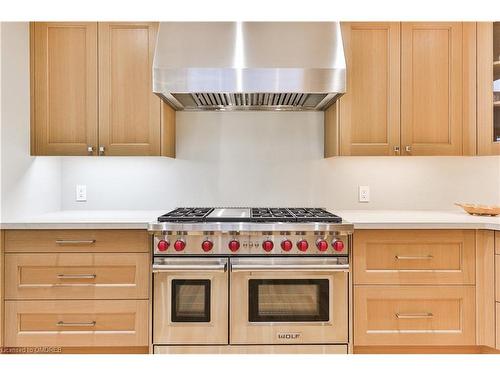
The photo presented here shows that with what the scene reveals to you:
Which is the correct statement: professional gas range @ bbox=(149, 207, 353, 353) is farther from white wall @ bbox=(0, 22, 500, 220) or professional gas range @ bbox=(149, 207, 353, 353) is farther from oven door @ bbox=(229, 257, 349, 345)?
white wall @ bbox=(0, 22, 500, 220)

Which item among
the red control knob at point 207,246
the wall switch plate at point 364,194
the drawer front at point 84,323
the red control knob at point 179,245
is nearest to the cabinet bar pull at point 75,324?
the drawer front at point 84,323

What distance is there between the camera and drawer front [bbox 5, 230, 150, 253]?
207 centimetres

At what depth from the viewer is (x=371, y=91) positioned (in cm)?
239

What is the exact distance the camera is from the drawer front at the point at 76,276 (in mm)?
2068

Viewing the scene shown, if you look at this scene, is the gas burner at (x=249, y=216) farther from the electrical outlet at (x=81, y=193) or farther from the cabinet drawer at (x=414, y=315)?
the electrical outlet at (x=81, y=193)

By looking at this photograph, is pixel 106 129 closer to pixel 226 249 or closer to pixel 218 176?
pixel 218 176


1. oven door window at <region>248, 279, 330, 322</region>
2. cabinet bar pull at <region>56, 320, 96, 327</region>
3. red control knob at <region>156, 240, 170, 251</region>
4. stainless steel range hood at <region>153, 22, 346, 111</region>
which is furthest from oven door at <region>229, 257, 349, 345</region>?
stainless steel range hood at <region>153, 22, 346, 111</region>

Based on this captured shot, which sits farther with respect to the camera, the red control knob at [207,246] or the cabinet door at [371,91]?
the cabinet door at [371,91]

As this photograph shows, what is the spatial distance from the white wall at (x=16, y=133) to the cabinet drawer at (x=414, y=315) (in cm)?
193

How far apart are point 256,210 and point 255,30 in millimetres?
1075

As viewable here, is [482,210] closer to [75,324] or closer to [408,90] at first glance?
[408,90]

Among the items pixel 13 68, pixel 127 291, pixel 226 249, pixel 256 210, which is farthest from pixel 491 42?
pixel 13 68

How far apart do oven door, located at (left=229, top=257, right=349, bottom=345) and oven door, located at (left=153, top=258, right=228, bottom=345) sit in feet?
0.22

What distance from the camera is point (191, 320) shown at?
2094mm
